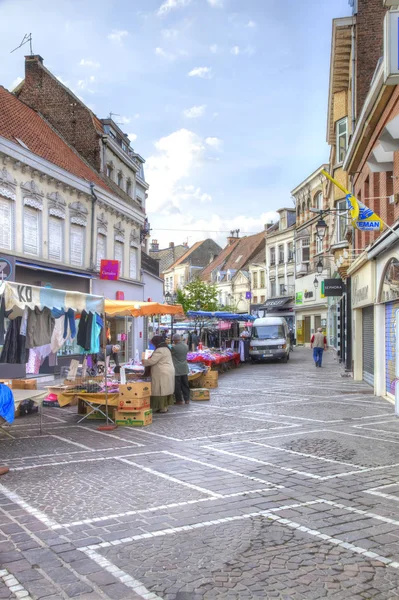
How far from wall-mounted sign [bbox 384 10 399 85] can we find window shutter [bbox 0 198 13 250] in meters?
13.4

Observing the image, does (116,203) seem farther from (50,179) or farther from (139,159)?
(139,159)

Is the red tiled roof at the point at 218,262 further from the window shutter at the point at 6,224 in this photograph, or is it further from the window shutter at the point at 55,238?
the window shutter at the point at 6,224

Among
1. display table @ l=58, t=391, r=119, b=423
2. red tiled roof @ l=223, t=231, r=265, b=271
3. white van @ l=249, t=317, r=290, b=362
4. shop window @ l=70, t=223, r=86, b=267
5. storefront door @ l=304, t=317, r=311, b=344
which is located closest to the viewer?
display table @ l=58, t=391, r=119, b=423

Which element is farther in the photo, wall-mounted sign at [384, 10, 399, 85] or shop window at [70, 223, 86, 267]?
shop window at [70, 223, 86, 267]

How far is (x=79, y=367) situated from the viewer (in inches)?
525

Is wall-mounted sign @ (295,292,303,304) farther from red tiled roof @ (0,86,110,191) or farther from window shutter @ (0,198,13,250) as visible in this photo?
window shutter @ (0,198,13,250)

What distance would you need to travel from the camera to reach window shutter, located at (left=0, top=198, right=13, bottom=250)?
17.8 metres

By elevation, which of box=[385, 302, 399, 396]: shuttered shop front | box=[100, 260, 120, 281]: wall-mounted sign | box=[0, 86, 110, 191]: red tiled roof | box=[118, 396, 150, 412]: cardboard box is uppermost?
box=[0, 86, 110, 191]: red tiled roof

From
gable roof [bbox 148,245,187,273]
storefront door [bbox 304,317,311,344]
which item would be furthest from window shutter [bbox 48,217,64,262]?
gable roof [bbox 148,245,187,273]

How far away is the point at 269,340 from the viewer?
29.5 m

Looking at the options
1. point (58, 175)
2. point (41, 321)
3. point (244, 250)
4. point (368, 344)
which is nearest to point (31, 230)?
point (58, 175)

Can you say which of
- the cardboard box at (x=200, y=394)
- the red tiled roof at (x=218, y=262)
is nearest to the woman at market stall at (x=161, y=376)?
the cardboard box at (x=200, y=394)

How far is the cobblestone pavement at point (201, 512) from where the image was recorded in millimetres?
4105

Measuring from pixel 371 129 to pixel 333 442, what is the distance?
393 inches
